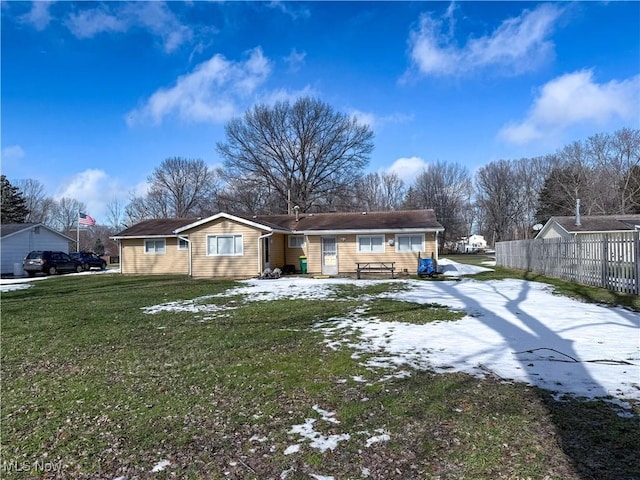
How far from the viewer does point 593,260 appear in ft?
46.1

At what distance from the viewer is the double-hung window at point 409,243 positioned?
21.0m

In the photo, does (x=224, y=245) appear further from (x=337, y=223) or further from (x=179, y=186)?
(x=179, y=186)

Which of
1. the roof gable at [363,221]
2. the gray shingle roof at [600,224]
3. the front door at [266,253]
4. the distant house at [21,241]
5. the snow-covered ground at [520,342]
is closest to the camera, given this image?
the snow-covered ground at [520,342]

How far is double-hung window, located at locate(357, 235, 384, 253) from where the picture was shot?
21.4m

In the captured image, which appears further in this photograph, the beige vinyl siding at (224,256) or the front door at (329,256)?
the front door at (329,256)

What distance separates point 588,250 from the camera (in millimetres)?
14555

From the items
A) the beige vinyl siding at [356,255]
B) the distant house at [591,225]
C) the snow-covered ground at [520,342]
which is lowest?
the snow-covered ground at [520,342]

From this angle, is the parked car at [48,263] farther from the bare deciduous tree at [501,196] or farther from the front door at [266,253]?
the bare deciduous tree at [501,196]

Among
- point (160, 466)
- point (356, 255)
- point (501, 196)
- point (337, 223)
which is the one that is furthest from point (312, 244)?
point (501, 196)

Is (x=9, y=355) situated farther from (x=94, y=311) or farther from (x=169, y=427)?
(x=169, y=427)

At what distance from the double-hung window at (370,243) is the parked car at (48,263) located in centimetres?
2036

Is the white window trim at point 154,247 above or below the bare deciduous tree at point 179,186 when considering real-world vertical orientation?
below

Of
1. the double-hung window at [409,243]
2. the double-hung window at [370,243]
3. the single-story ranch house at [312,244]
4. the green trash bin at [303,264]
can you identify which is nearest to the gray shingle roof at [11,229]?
the single-story ranch house at [312,244]

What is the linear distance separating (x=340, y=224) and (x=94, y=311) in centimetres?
1387
